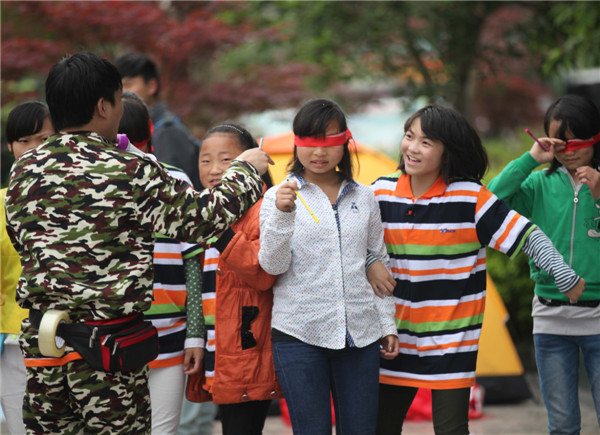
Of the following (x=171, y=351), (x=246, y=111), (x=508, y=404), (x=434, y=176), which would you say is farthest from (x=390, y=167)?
(x=246, y=111)

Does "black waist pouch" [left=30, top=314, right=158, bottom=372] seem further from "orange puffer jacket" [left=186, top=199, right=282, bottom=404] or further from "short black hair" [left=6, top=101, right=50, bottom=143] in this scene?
"short black hair" [left=6, top=101, right=50, bottom=143]

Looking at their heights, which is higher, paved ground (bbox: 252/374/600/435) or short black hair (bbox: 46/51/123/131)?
short black hair (bbox: 46/51/123/131)

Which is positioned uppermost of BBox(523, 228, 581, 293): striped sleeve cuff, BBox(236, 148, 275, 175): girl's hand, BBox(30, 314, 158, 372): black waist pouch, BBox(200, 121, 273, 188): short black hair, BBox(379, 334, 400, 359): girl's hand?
BBox(200, 121, 273, 188): short black hair

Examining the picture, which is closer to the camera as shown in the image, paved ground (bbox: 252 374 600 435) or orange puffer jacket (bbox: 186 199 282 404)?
orange puffer jacket (bbox: 186 199 282 404)

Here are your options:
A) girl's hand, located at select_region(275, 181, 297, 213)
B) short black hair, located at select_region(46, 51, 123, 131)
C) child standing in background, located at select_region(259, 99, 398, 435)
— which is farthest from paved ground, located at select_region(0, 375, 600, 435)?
short black hair, located at select_region(46, 51, 123, 131)

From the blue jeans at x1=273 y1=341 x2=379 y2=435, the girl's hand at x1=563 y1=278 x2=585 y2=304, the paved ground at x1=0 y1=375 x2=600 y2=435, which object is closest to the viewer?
the blue jeans at x1=273 y1=341 x2=379 y2=435

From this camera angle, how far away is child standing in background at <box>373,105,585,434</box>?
2869 mm

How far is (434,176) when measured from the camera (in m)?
3.05

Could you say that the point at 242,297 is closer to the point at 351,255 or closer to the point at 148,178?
the point at 351,255

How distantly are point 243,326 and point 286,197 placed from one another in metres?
0.55

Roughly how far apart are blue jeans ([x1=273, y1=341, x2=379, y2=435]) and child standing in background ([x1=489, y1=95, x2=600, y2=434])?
33.5 inches

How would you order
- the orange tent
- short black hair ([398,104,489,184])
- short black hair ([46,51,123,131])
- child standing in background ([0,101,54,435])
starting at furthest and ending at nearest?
the orange tent
child standing in background ([0,101,54,435])
short black hair ([398,104,489,184])
short black hair ([46,51,123,131])

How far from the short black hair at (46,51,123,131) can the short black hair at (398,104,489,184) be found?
135 centimetres

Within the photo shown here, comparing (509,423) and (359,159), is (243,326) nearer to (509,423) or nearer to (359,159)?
(509,423)
